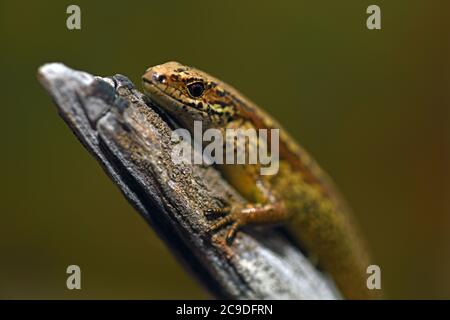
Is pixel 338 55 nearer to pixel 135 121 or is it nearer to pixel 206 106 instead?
pixel 206 106

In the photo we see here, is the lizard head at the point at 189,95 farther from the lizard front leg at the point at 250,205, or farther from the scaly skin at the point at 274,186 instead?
the lizard front leg at the point at 250,205

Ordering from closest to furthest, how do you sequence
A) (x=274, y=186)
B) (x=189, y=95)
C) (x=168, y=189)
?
(x=168, y=189), (x=189, y=95), (x=274, y=186)

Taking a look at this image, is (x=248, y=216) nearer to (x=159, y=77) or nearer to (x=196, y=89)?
(x=196, y=89)

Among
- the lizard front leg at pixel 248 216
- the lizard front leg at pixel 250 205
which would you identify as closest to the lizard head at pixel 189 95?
the lizard front leg at pixel 250 205

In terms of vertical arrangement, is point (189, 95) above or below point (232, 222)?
above

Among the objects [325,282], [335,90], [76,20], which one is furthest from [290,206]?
[335,90]

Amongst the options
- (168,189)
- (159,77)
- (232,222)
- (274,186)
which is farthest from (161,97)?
(274,186)
